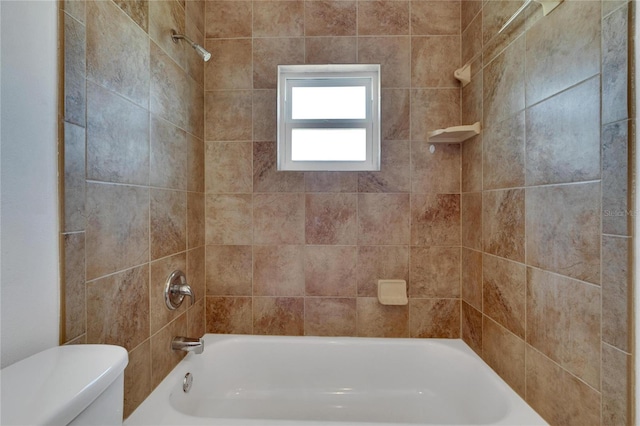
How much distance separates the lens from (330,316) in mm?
1680

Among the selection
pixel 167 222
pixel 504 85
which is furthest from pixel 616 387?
pixel 167 222

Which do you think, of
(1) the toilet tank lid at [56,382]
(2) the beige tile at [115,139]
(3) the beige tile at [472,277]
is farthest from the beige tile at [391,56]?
(1) the toilet tank lid at [56,382]

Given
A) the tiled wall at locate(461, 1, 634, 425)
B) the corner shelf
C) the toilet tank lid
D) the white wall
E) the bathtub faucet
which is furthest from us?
the corner shelf

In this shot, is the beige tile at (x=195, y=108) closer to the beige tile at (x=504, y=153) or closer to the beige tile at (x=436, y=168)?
the beige tile at (x=436, y=168)

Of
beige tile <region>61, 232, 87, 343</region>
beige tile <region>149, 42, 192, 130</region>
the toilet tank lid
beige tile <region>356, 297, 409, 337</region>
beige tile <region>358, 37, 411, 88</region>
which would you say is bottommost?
beige tile <region>356, 297, 409, 337</region>

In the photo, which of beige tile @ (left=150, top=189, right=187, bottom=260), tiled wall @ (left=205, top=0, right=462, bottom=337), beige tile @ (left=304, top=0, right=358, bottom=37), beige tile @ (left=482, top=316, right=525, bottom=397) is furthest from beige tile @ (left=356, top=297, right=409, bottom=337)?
beige tile @ (left=304, top=0, right=358, bottom=37)

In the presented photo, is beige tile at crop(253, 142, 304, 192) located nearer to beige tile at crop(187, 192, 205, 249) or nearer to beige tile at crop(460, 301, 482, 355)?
beige tile at crop(187, 192, 205, 249)

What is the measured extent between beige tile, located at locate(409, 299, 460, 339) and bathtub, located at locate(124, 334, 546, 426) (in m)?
0.05

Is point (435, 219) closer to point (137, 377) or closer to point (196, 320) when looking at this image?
point (196, 320)

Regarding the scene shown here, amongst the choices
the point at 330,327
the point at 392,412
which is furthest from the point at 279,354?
the point at 392,412

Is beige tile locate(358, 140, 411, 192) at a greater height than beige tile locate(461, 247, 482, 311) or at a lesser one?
greater

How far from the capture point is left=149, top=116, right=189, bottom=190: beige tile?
3.92 feet

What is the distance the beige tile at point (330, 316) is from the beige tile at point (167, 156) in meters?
0.97

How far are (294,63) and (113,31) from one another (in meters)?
0.94
